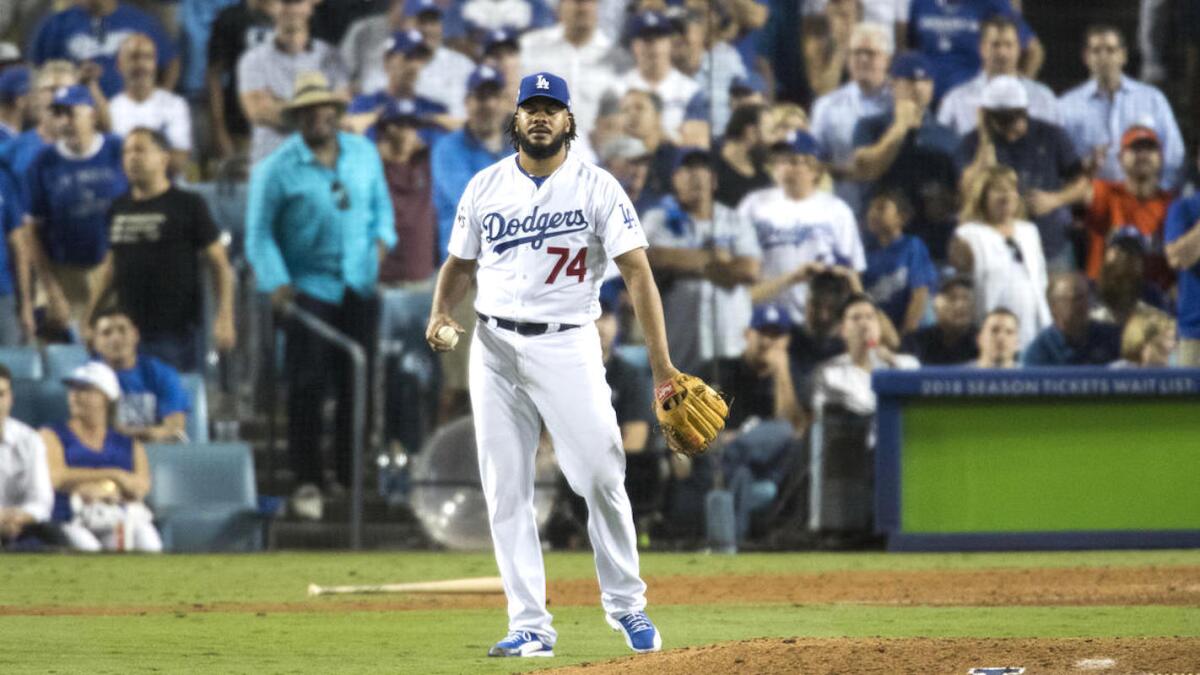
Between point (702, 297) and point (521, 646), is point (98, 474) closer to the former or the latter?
point (702, 297)

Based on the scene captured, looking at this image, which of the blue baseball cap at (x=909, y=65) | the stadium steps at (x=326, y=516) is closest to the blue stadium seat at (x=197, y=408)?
the stadium steps at (x=326, y=516)

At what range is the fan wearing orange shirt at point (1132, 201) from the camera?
38.4ft

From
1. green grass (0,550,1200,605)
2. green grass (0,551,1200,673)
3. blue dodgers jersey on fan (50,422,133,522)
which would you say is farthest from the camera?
blue dodgers jersey on fan (50,422,133,522)

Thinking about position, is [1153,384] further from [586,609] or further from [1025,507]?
[586,609]

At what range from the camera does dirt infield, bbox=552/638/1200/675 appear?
16.1 feet

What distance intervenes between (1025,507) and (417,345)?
3.88 metres

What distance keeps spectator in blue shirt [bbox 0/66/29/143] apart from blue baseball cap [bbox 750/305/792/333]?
15.6ft

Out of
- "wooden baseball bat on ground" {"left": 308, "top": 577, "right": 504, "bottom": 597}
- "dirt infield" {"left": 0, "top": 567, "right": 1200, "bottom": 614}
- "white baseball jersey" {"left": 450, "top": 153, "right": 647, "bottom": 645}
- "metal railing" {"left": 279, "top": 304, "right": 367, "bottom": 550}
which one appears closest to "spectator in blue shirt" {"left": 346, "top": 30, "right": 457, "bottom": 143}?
"metal railing" {"left": 279, "top": 304, "right": 367, "bottom": 550}

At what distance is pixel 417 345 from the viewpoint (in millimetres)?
11617

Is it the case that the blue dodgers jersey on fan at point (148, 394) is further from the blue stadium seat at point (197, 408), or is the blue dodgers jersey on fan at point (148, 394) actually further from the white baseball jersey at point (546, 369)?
the white baseball jersey at point (546, 369)

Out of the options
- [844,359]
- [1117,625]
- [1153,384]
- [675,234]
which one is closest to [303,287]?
[675,234]

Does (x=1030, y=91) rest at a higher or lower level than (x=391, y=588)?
higher

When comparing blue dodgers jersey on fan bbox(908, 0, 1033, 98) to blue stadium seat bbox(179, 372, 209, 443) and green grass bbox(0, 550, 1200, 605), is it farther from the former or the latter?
blue stadium seat bbox(179, 372, 209, 443)

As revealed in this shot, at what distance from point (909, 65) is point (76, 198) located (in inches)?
210
